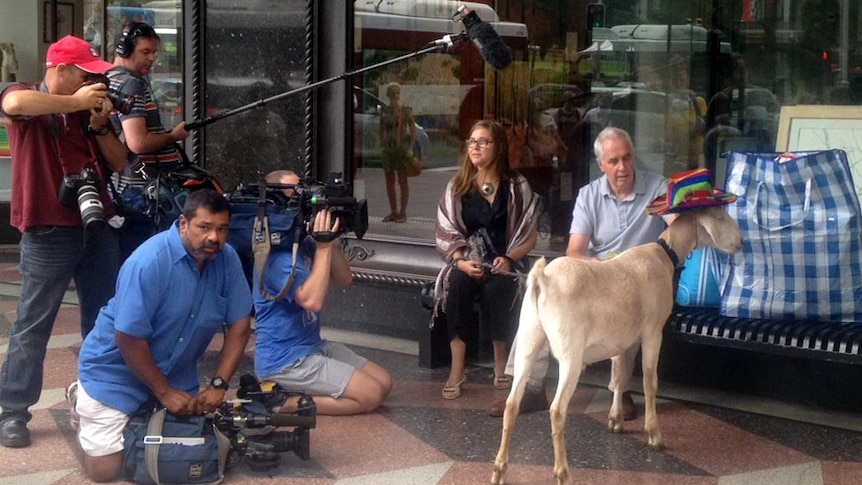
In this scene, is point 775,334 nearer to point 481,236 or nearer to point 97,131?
point 481,236

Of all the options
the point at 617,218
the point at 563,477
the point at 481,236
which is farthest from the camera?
the point at 481,236

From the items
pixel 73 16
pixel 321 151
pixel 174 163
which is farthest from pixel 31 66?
pixel 174 163

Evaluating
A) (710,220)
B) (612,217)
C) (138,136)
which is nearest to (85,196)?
(138,136)

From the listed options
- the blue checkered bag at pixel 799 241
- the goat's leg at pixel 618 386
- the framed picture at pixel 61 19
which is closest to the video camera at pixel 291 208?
the goat's leg at pixel 618 386

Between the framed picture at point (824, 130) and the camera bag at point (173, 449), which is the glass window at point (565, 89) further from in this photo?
the camera bag at point (173, 449)

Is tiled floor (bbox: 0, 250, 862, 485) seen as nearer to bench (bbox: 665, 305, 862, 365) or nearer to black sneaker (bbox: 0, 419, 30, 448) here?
black sneaker (bbox: 0, 419, 30, 448)

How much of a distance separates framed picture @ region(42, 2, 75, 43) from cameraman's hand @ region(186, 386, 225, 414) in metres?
6.70

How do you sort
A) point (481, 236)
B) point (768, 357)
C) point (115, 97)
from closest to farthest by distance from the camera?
1. point (115, 97)
2. point (768, 357)
3. point (481, 236)

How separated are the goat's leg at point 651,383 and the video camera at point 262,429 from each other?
145 centimetres

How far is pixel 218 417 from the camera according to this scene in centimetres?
491

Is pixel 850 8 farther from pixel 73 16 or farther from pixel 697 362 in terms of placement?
pixel 73 16

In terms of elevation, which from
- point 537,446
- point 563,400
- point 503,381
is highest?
point 563,400

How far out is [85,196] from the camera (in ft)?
16.8

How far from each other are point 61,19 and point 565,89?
5456 mm
